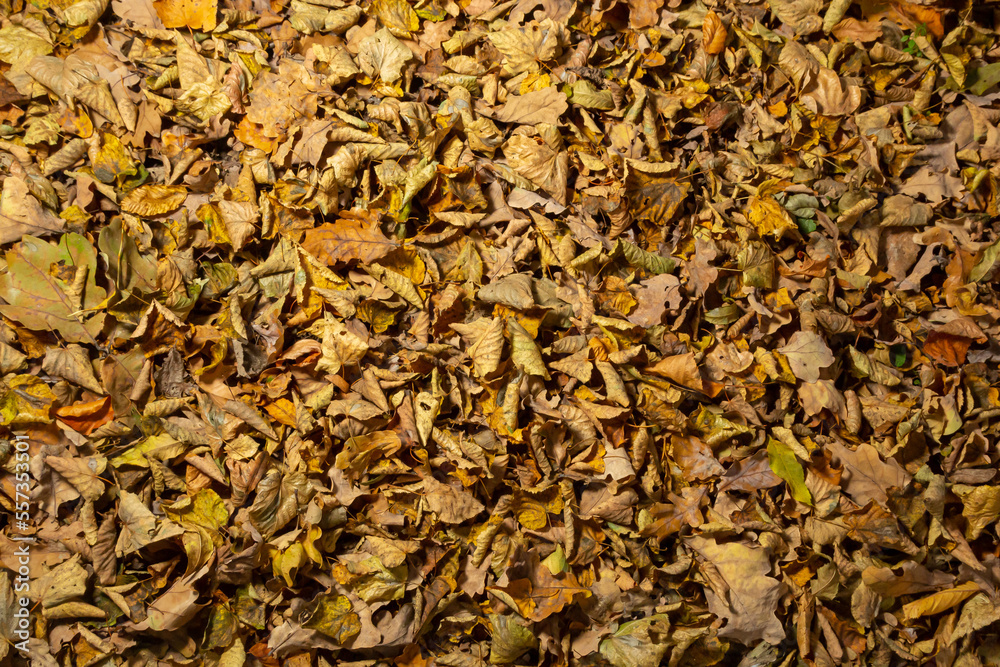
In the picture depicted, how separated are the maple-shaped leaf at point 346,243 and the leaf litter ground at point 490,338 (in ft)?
0.03

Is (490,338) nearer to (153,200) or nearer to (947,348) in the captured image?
(153,200)

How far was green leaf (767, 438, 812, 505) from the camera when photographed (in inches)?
78.9

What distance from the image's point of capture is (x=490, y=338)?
6.35ft

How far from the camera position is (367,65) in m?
2.21

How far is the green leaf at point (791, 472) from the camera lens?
200 cm

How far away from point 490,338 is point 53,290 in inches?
54.0

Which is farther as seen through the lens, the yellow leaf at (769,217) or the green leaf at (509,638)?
the yellow leaf at (769,217)

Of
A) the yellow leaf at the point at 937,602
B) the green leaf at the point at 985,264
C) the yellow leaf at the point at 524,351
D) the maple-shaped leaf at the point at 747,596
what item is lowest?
the yellow leaf at the point at 937,602

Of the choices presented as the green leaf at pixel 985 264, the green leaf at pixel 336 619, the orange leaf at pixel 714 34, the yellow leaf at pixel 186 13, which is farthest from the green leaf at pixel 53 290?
the green leaf at pixel 985 264

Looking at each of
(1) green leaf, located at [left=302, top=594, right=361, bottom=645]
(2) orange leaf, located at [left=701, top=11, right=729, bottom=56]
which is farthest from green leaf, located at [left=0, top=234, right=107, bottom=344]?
(2) orange leaf, located at [left=701, top=11, right=729, bottom=56]

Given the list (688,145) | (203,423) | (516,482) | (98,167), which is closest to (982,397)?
(688,145)

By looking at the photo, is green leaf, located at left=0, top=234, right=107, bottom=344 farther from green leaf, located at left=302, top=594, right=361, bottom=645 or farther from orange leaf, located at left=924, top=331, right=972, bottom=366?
orange leaf, located at left=924, top=331, right=972, bottom=366

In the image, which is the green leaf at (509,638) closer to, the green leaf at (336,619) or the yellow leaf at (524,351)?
the green leaf at (336,619)

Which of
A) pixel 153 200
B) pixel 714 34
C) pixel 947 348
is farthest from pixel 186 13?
pixel 947 348
